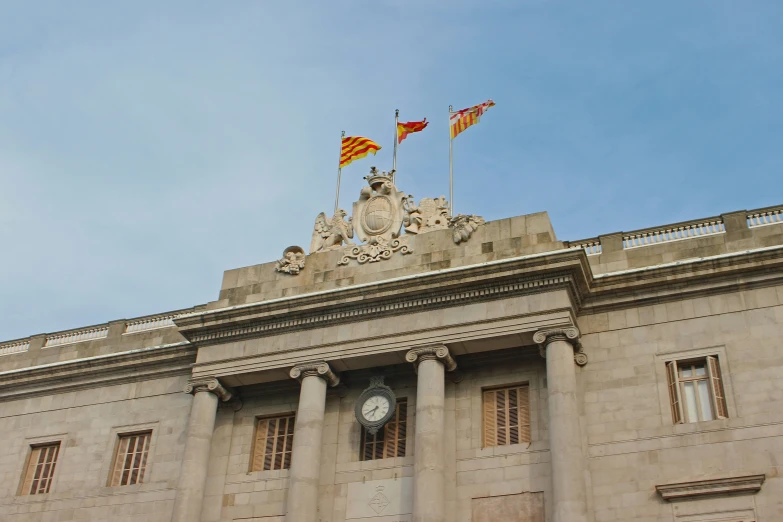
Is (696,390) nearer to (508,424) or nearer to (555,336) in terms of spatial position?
(555,336)

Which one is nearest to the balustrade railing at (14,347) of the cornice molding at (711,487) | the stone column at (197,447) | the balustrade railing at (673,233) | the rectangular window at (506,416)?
the stone column at (197,447)

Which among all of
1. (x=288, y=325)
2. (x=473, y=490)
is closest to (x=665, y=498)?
(x=473, y=490)

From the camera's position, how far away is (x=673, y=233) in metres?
28.9

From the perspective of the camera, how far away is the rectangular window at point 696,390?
25.7 metres

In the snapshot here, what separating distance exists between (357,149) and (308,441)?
35.7 ft

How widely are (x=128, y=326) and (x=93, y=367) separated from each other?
2.13m

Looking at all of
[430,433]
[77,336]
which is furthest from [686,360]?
[77,336]

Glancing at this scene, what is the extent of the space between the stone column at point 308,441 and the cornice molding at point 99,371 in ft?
16.0

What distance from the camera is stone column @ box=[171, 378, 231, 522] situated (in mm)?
28391

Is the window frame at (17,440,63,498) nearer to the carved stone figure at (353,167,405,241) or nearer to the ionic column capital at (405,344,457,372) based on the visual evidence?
the carved stone figure at (353,167,405,241)

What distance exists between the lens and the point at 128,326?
35.1m

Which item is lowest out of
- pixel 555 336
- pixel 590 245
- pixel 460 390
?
pixel 460 390

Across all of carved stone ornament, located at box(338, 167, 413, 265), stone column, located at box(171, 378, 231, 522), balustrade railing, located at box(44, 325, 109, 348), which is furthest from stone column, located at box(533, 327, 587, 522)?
balustrade railing, located at box(44, 325, 109, 348)

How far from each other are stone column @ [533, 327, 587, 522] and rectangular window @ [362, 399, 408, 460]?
4.51 m
